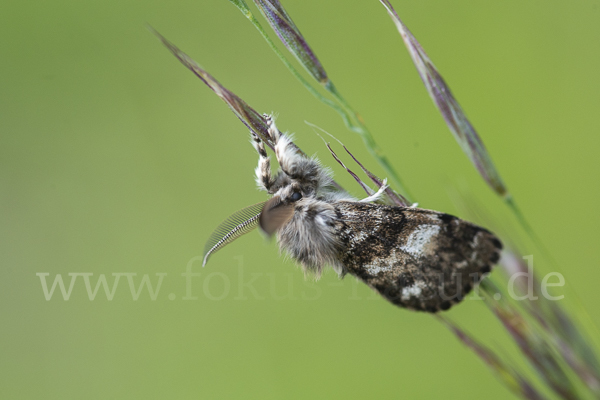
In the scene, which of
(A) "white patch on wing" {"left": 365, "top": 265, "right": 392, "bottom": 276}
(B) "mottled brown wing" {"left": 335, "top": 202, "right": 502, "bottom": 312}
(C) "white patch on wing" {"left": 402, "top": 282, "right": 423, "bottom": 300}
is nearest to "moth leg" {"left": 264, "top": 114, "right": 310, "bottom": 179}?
(B) "mottled brown wing" {"left": 335, "top": 202, "right": 502, "bottom": 312}

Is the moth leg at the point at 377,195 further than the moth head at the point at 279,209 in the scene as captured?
Yes

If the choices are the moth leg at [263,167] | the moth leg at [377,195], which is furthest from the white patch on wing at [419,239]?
the moth leg at [263,167]

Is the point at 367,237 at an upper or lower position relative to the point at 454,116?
lower

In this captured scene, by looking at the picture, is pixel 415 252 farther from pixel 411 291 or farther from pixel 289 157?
pixel 289 157

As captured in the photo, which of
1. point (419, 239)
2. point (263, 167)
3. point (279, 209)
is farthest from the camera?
point (263, 167)

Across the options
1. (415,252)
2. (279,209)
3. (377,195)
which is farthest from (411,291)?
(279,209)

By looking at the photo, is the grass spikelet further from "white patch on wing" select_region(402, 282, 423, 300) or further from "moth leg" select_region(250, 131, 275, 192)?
"moth leg" select_region(250, 131, 275, 192)

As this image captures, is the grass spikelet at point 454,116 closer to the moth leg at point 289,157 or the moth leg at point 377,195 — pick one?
the moth leg at point 377,195
